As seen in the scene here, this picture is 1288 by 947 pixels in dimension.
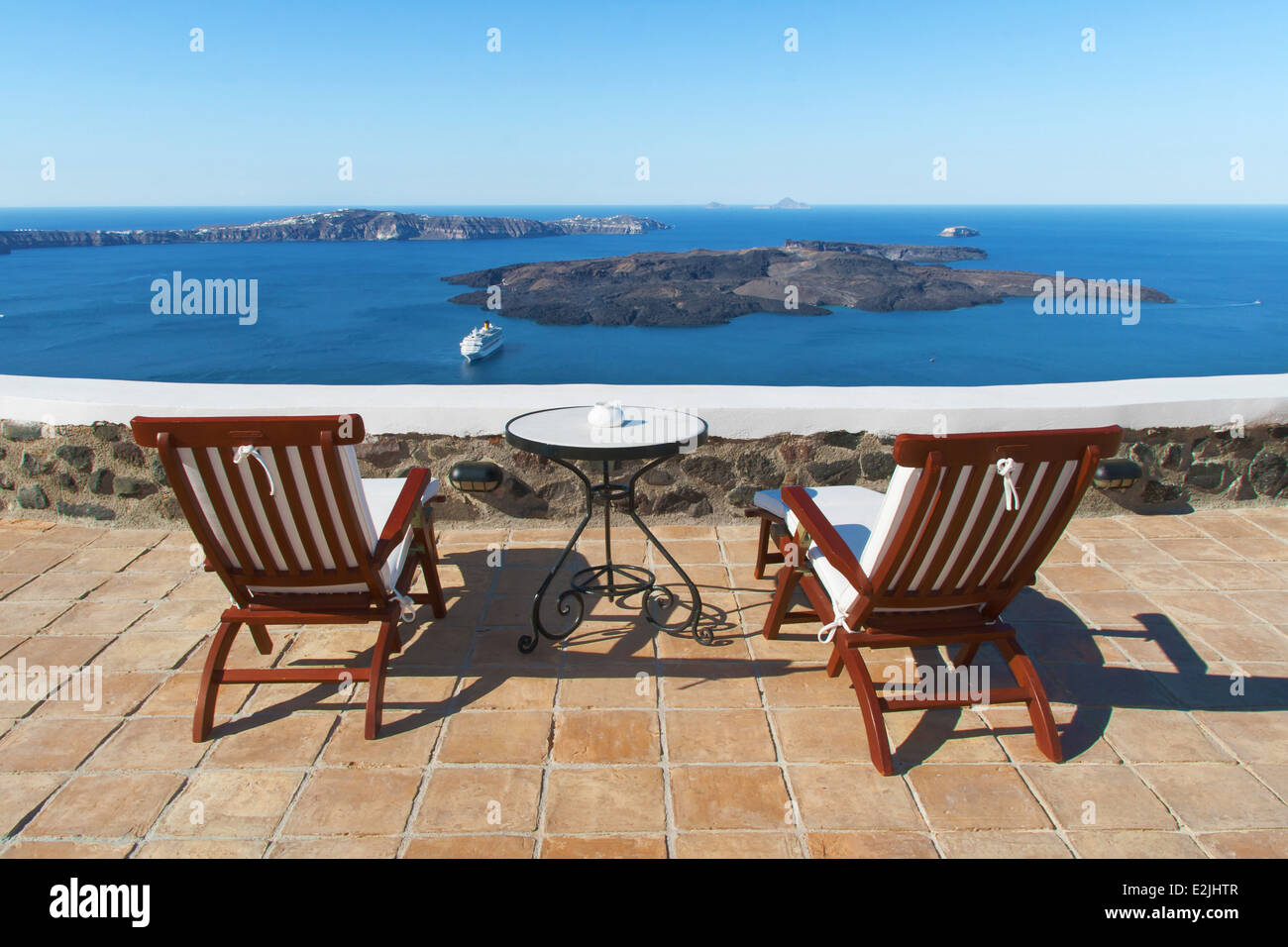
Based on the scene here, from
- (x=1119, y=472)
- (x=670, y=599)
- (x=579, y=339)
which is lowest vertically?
(x=670, y=599)

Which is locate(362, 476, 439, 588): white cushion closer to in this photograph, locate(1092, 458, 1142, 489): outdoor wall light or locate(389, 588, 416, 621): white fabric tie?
locate(389, 588, 416, 621): white fabric tie

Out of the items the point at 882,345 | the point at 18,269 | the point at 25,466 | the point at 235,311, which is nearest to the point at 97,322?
the point at 235,311

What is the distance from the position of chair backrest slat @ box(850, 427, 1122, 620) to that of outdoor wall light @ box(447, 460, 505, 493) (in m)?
1.67

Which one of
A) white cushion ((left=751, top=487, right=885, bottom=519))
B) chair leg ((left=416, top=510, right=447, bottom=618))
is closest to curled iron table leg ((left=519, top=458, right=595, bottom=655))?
chair leg ((left=416, top=510, right=447, bottom=618))

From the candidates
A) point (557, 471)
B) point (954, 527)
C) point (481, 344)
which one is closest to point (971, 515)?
point (954, 527)

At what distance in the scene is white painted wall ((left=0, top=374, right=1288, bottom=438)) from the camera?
3023 millimetres

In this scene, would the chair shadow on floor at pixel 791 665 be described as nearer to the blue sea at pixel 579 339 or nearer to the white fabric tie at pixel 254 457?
the white fabric tie at pixel 254 457

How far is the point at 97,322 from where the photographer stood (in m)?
62.6

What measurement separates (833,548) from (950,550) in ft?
0.87

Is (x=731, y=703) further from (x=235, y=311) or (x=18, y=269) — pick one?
(x=18, y=269)

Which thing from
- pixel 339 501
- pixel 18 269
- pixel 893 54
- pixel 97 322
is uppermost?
pixel 893 54

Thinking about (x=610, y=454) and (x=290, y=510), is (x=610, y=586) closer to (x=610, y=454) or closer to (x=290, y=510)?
(x=610, y=454)

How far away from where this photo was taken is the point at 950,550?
173cm

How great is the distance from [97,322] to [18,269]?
3920 centimetres
